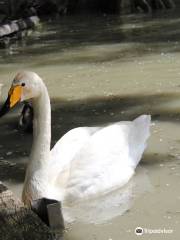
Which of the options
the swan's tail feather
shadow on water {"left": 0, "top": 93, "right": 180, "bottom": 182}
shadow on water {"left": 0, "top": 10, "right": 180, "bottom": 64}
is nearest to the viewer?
the swan's tail feather

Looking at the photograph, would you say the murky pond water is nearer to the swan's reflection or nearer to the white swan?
the swan's reflection

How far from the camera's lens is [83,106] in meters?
9.27

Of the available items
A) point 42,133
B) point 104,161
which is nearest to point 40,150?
point 42,133

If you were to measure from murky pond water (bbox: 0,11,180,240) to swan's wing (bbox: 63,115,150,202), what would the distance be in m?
0.12

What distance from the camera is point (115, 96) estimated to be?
9.67m

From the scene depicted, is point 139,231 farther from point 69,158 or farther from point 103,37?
point 103,37

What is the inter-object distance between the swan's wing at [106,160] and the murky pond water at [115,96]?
120 mm

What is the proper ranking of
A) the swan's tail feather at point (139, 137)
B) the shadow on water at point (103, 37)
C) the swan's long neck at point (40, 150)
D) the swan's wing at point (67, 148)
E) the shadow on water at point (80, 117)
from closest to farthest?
1. the swan's long neck at point (40, 150)
2. the swan's wing at point (67, 148)
3. the swan's tail feather at point (139, 137)
4. the shadow on water at point (80, 117)
5. the shadow on water at point (103, 37)

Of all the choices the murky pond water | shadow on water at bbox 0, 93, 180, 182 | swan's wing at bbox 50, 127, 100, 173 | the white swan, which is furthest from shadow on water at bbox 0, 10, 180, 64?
the white swan

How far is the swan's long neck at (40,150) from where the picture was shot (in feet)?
19.2

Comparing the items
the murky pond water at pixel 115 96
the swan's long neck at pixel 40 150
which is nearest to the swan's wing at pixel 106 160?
the murky pond water at pixel 115 96

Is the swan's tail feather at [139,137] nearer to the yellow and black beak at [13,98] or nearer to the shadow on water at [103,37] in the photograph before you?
the yellow and black beak at [13,98]

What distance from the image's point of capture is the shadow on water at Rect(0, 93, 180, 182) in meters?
7.17

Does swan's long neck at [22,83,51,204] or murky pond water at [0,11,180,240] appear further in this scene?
swan's long neck at [22,83,51,204]
